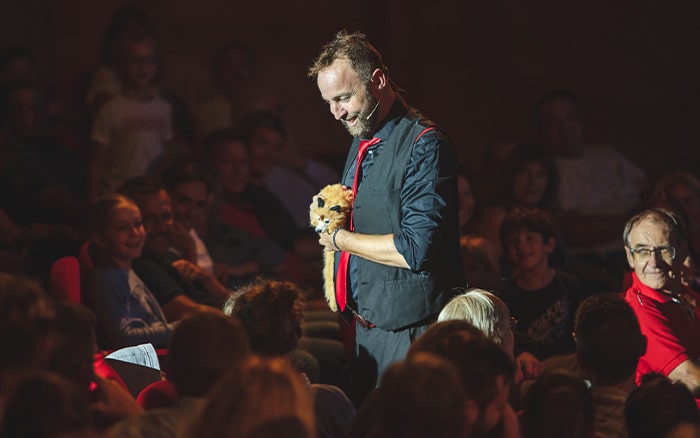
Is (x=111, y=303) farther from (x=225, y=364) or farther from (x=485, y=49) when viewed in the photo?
(x=485, y=49)

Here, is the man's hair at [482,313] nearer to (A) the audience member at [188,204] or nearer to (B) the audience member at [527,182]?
(A) the audience member at [188,204]

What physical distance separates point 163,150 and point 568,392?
411 cm

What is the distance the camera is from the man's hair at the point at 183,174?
5.57 meters

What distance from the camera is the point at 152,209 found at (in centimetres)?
500

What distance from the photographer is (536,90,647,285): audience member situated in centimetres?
665

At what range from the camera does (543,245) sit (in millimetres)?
4906

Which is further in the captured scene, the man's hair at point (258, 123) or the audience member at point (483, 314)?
the man's hair at point (258, 123)

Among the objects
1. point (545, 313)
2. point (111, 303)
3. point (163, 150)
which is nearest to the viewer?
point (111, 303)

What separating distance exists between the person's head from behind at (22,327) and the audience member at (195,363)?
0.26 meters

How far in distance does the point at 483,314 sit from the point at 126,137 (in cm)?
345

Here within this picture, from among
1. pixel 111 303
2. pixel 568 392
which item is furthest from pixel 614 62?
pixel 568 392

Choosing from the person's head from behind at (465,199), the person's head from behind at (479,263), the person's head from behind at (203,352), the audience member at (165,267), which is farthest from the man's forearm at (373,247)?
the person's head from behind at (465,199)

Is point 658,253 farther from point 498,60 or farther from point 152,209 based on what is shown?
point 498,60

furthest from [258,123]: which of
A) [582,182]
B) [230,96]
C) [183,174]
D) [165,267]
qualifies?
[582,182]
